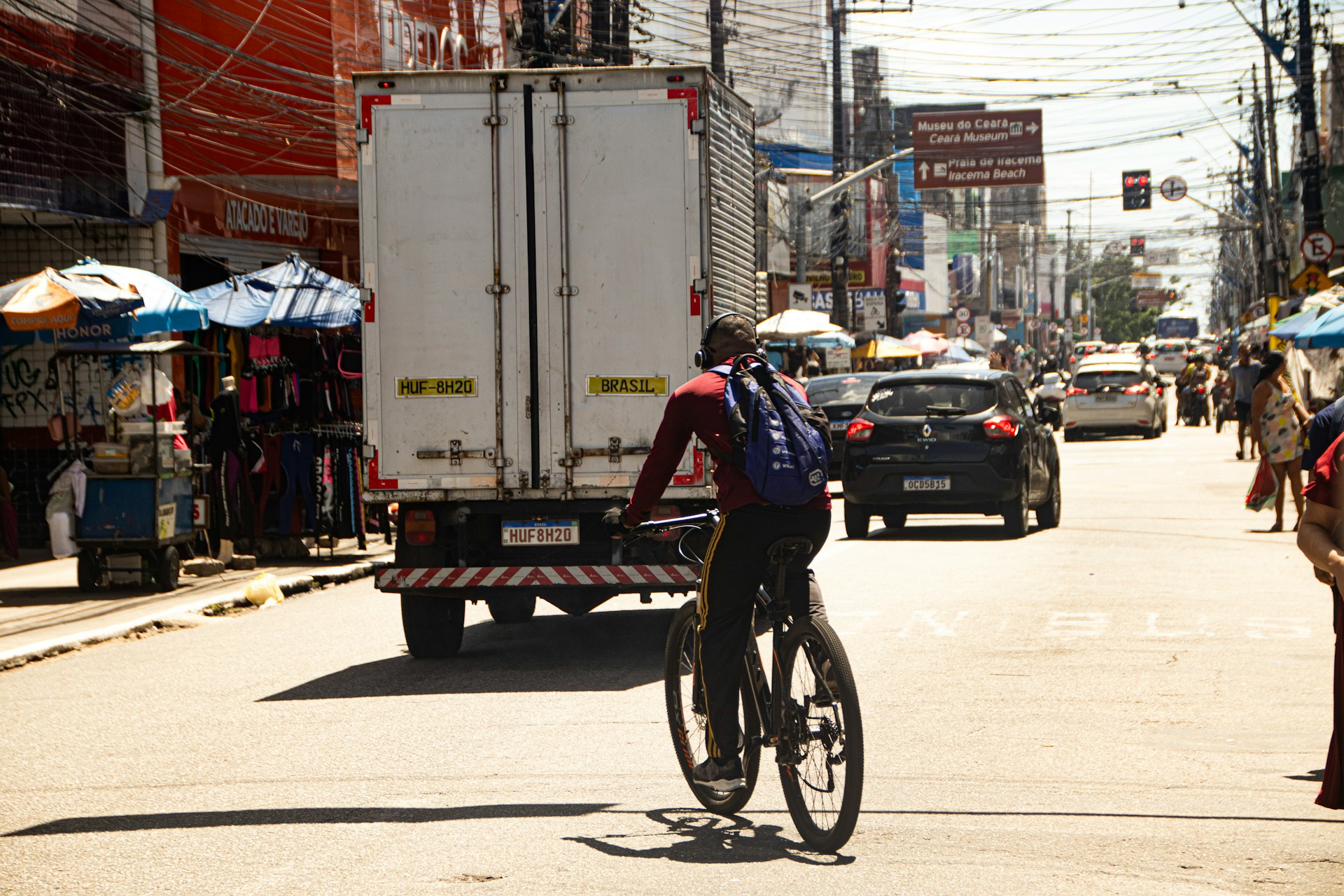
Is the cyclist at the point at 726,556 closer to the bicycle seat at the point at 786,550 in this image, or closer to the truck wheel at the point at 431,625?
the bicycle seat at the point at 786,550

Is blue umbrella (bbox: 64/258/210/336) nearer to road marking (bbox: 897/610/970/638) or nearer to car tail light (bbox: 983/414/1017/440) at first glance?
road marking (bbox: 897/610/970/638)

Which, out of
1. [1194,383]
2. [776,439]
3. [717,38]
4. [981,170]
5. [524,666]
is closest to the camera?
[776,439]

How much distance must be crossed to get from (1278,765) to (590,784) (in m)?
2.91

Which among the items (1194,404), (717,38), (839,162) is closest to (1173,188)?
(1194,404)

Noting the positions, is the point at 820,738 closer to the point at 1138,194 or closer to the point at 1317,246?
the point at 1317,246

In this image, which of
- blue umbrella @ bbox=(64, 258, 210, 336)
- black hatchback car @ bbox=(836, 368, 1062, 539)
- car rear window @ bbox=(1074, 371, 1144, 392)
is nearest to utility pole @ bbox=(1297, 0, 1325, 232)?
car rear window @ bbox=(1074, 371, 1144, 392)

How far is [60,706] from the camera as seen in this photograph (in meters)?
9.27

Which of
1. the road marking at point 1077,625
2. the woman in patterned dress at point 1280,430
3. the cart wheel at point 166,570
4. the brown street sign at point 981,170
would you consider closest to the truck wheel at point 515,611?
the road marking at point 1077,625

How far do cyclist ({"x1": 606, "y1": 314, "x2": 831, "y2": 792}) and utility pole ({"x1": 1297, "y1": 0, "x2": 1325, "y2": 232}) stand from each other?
2800 cm

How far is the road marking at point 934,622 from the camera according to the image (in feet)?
35.9

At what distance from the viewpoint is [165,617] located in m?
12.9

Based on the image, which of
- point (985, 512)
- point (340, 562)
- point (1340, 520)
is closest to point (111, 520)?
point (340, 562)

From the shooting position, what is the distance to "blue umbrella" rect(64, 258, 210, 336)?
14938 millimetres

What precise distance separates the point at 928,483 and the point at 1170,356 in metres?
83.2
